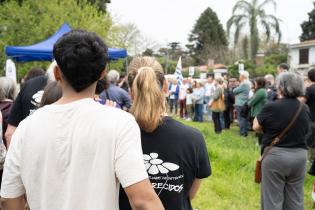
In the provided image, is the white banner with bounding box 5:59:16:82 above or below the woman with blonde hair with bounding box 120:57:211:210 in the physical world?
above

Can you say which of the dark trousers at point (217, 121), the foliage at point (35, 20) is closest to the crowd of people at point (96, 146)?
the dark trousers at point (217, 121)

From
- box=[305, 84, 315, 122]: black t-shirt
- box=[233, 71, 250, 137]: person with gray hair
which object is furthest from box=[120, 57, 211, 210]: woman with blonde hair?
box=[233, 71, 250, 137]: person with gray hair

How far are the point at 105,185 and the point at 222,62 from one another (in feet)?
168

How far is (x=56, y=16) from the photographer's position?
762 inches

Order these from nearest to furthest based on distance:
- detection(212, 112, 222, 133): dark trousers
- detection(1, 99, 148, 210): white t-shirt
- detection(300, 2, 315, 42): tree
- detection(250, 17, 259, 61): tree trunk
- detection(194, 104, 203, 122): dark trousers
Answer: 1. detection(1, 99, 148, 210): white t-shirt
2. detection(212, 112, 222, 133): dark trousers
3. detection(194, 104, 203, 122): dark trousers
4. detection(250, 17, 259, 61): tree trunk
5. detection(300, 2, 315, 42): tree

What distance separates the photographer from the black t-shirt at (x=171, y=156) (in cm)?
212

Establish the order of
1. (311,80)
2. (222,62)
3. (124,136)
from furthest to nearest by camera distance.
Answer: (222,62) < (311,80) < (124,136)

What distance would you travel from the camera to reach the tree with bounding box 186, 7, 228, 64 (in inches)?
2527

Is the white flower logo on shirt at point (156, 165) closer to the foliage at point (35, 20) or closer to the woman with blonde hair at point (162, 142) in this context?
the woman with blonde hair at point (162, 142)

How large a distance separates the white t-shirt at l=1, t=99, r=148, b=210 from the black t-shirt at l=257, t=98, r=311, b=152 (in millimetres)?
2695

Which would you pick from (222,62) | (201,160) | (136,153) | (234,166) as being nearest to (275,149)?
(201,160)

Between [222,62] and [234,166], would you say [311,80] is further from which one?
[222,62]

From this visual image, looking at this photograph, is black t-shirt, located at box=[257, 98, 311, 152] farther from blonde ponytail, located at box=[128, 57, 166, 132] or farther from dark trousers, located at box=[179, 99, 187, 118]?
dark trousers, located at box=[179, 99, 187, 118]

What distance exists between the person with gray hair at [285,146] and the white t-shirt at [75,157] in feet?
8.92
